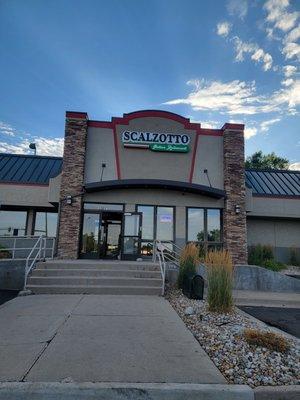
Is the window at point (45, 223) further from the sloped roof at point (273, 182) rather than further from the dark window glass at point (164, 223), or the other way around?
the sloped roof at point (273, 182)

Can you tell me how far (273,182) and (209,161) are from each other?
221 inches

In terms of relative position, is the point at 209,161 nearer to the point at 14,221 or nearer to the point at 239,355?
the point at 14,221

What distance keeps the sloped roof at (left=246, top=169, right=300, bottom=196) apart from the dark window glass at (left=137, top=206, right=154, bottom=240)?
6.40 meters

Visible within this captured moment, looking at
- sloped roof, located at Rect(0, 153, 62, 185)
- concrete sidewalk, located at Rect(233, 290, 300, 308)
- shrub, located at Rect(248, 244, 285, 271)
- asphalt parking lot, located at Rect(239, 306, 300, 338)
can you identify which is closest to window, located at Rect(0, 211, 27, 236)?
sloped roof, located at Rect(0, 153, 62, 185)

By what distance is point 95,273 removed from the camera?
10.8 metres

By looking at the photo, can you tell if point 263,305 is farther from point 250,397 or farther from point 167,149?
point 167,149

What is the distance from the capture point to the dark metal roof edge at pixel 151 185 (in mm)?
15875

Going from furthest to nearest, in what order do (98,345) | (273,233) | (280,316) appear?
(273,233) → (280,316) → (98,345)

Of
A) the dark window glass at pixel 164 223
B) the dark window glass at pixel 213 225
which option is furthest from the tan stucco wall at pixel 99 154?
the dark window glass at pixel 213 225

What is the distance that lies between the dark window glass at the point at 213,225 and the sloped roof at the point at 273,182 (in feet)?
10.7

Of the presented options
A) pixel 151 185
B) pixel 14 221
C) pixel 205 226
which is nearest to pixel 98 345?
pixel 151 185

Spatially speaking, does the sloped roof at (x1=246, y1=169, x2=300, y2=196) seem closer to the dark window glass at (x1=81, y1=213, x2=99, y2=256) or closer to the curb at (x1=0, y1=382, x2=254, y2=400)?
the dark window glass at (x1=81, y1=213, x2=99, y2=256)

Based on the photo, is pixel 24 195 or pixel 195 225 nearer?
pixel 195 225

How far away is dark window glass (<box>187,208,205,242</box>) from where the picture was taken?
1692cm
